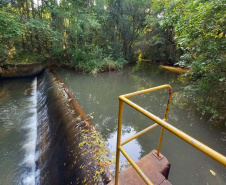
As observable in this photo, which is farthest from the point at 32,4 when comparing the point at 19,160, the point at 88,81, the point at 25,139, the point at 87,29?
the point at 19,160

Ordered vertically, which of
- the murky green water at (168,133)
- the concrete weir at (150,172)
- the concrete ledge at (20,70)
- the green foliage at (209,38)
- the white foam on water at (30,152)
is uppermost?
the green foliage at (209,38)

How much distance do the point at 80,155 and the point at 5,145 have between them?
2578mm

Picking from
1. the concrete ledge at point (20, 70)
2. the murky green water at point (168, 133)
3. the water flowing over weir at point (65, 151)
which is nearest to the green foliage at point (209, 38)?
the murky green water at point (168, 133)

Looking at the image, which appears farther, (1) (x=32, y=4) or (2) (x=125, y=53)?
(2) (x=125, y=53)

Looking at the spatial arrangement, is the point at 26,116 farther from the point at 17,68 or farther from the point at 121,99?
the point at 17,68

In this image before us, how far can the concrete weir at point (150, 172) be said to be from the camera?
4.35 ft

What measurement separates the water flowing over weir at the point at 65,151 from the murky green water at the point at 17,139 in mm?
208

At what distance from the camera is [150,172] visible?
4.73 ft

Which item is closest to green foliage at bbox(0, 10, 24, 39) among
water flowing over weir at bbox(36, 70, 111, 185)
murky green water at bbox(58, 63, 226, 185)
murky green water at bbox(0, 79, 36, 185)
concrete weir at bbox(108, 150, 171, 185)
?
murky green water at bbox(0, 79, 36, 185)

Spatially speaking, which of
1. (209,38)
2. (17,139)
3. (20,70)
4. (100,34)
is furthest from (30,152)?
(100,34)

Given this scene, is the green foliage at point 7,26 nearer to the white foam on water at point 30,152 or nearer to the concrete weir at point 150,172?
the white foam on water at point 30,152

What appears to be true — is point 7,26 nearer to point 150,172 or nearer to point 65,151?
point 65,151

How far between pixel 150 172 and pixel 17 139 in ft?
11.6

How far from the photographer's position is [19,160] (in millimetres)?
2742
